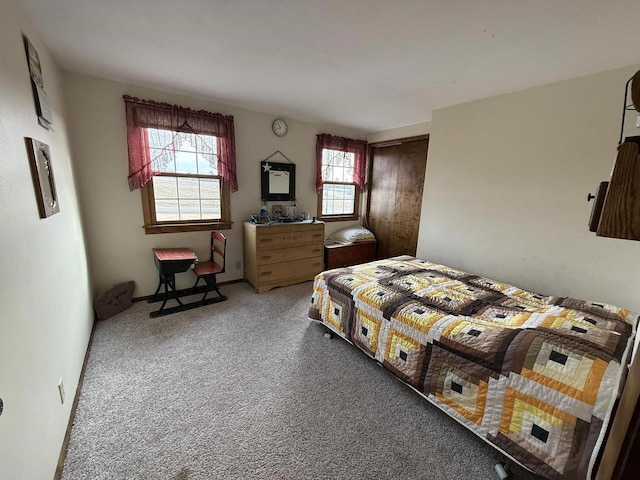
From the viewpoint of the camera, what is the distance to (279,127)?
12.2 ft

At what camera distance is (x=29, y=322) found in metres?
1.12

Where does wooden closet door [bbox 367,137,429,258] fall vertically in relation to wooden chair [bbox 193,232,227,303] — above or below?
above

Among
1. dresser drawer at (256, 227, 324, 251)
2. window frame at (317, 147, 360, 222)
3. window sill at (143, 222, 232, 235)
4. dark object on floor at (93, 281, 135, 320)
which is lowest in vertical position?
dark object on floor at (93, 281, 135, 320)

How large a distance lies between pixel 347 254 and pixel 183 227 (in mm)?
2484

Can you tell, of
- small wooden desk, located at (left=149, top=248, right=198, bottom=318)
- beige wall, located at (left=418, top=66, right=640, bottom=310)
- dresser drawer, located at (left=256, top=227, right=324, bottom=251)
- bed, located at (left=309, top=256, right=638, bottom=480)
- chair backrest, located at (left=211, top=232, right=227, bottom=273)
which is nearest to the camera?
bed, located at (left=309, top=256, right=638, bottom=480)

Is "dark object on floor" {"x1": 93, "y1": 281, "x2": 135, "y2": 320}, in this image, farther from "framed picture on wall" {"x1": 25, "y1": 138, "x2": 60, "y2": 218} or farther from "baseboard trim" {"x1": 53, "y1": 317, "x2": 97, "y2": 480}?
"framed picture on wall" {"x1": 25, "y1": 138, "x2": 60, "y2": 218}

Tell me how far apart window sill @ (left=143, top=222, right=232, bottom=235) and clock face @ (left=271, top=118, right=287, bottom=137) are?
1.46 meters

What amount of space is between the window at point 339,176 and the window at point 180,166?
4.92 feet

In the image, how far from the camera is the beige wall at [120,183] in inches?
101

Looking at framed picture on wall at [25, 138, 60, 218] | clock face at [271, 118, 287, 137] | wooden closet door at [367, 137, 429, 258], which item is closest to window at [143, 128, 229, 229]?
clock face at [271, 118, 287, 137]

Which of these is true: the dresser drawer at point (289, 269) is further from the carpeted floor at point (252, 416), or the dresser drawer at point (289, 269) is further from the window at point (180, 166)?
the carpeted floor at point (252, 416)

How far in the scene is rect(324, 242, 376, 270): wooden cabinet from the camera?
4.19m

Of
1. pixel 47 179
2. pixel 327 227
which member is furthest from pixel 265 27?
pixel 327 227

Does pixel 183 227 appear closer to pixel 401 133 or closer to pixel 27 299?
pixel 27 299
